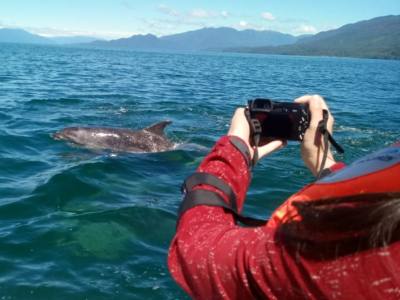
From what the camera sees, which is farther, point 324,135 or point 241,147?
point 324,135

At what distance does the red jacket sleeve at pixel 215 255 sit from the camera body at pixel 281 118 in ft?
2.23

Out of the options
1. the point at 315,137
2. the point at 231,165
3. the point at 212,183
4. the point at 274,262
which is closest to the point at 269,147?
the point at 315,137

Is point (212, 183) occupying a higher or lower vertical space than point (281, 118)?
lower

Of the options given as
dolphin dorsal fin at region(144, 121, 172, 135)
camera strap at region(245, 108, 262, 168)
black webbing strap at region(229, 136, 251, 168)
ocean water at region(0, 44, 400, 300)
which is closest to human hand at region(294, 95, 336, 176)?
camera strap at region(245, 108, 262, 168)

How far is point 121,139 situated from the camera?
12.8m

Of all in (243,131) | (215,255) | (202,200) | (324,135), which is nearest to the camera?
(215,255)

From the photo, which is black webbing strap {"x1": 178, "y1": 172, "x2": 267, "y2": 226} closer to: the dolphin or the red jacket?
the red jacket

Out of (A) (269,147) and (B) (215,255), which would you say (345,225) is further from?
(A) (269,147)

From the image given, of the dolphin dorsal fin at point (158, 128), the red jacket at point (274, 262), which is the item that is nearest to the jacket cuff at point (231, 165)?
the red jacket at point (274, 262)

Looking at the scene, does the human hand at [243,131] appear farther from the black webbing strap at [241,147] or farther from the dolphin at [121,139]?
the dolphin at [121,139]

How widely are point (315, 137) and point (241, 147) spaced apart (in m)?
0.64

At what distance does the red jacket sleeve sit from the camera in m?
1.93

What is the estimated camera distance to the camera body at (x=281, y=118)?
3047 millimetres

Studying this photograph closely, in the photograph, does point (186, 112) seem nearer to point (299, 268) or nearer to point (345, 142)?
point (345, 142)
